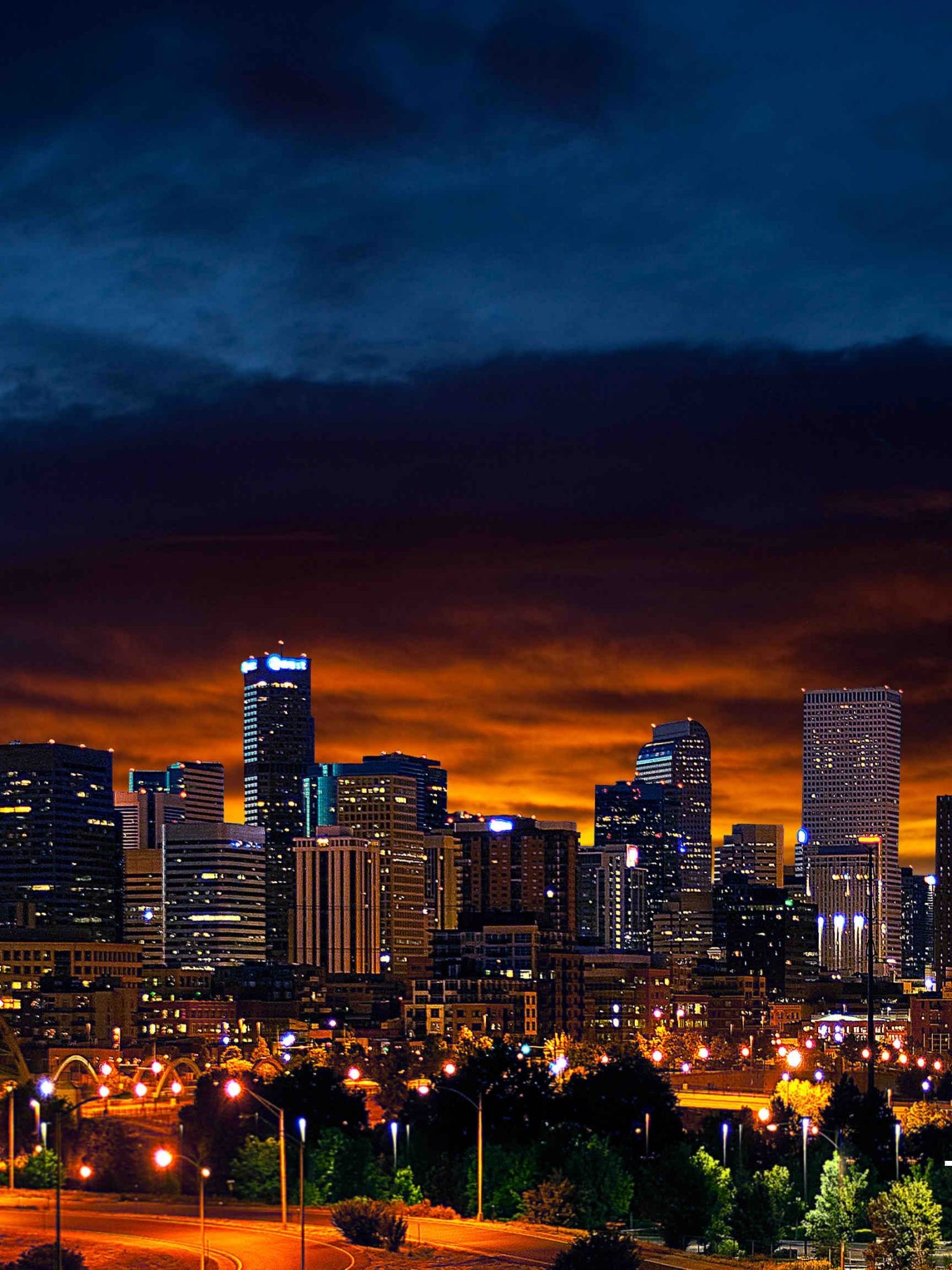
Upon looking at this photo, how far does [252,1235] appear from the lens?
10469cm

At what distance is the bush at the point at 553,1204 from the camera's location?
115875 millimetres

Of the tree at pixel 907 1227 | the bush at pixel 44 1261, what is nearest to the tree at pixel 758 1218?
the tree at pixel 907 1227

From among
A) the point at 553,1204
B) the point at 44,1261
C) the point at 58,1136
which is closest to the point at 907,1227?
the point at 553,1204

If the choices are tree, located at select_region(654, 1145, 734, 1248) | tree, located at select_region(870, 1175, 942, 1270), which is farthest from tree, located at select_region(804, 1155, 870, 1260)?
tree, located at select_region(654, 1145, 734, 1248)

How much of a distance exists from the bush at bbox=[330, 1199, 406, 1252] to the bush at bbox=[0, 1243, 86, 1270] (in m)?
15.4

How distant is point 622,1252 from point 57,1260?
874 inches

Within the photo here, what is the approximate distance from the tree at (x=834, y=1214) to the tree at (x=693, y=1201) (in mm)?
4642

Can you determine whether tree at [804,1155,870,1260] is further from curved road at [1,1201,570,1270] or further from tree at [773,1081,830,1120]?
tree at [773,1081,830,1120]

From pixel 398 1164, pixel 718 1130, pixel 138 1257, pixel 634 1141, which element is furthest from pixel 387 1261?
pixel 718 1130

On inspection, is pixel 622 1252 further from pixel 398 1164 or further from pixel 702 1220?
pixel 398 1164

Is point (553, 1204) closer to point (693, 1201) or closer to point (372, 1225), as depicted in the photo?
point (693, 1201)

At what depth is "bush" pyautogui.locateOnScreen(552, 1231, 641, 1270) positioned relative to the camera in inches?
3442

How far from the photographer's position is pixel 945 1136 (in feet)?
509

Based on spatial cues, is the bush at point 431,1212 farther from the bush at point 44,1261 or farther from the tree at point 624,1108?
the bush at point 44,1261
